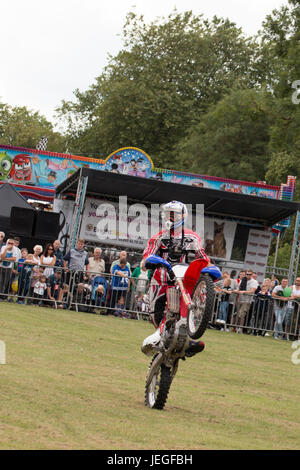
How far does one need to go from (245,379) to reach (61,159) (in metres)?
22.2

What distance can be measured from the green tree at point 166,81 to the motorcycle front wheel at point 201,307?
188 feet

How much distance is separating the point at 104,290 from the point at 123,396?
43.7ft

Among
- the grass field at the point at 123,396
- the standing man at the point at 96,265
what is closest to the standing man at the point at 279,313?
the standing man at the point at 96,265

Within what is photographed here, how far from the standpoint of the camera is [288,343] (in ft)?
74.4

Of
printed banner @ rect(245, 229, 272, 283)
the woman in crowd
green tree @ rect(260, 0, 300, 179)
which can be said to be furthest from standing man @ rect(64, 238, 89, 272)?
green tree @ rect(260, 0, 300, 179)

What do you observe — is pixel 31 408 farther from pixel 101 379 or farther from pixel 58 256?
pixel 58 256

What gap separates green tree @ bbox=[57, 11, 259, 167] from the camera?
6712cm

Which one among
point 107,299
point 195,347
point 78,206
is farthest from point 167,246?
point 78,206

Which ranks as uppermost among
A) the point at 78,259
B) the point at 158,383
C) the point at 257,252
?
the point at 257,252

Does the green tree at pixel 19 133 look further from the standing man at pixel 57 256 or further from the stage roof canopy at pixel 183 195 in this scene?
the standing man at pixel 57 256

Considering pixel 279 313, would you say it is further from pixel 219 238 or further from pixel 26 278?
pixel 219 238

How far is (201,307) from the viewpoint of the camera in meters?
9.30

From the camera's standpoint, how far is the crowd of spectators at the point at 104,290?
75.2 feet

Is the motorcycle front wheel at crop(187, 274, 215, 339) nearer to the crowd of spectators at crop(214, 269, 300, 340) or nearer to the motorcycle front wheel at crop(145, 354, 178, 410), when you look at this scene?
the motorcycle front wheel at crop(145, 354, 178, 410)
